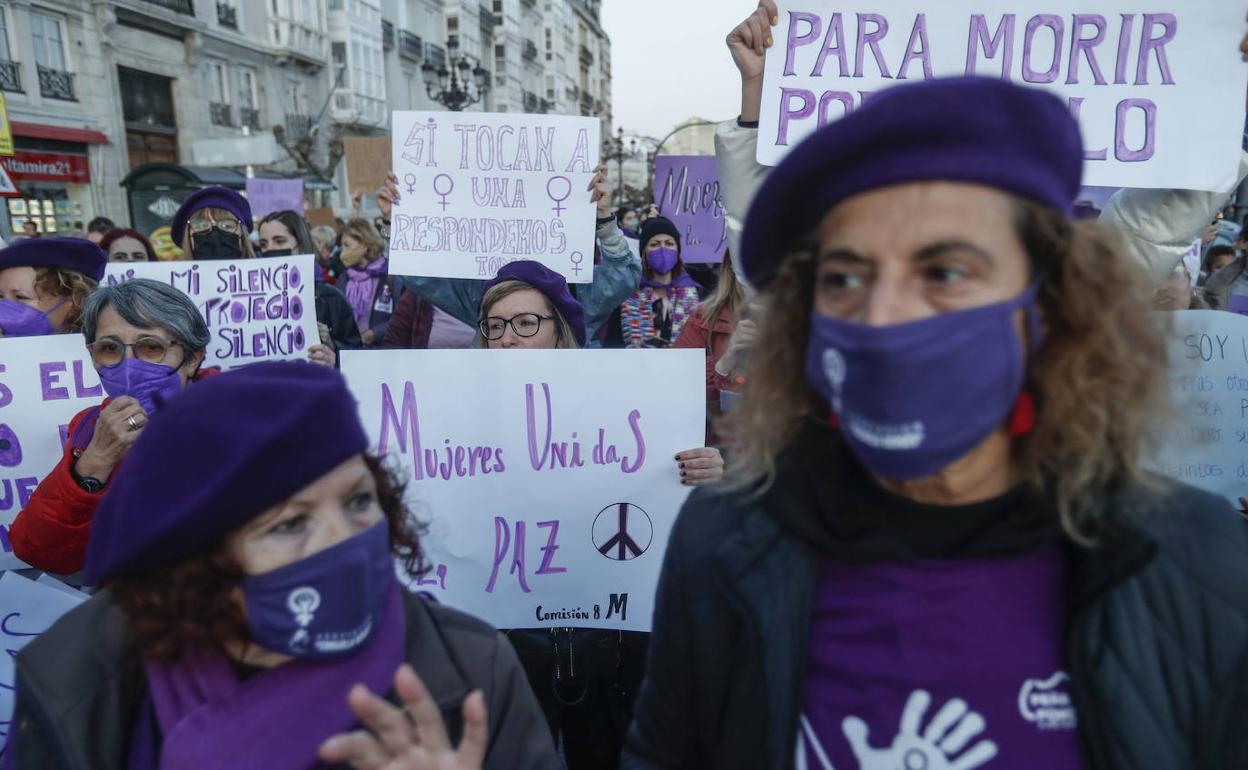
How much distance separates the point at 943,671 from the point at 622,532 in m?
1.36

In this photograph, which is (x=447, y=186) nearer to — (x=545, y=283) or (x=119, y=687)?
(x=545, y=283)

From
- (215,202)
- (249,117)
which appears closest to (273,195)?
(215,202)

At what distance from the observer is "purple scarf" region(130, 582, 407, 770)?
3.97 feet

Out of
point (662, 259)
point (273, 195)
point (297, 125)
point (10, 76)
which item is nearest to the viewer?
point (662, 259)

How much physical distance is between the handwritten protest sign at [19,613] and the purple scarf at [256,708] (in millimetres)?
1046

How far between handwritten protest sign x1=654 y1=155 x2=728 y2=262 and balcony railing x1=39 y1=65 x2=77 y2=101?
18.8 metres

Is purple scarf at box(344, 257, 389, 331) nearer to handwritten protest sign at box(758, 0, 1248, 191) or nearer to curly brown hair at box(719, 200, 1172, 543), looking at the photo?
handwritten protest sign at box(758, 0, 1248, 191)

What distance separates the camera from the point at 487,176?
3818 millimetres

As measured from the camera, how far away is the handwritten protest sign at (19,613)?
2.03m

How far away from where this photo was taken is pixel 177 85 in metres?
23.1

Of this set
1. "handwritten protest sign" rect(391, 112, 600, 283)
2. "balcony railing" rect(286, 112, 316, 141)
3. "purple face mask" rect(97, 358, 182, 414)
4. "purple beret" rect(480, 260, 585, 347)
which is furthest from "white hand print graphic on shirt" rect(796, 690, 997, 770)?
"balcony railing" rect(286, 112, 316, 141)

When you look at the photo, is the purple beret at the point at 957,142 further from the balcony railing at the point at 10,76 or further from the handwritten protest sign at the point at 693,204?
the balcony railing at the point at 10,76

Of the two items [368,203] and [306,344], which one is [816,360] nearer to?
[306,344]

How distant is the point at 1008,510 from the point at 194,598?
1.29 m
